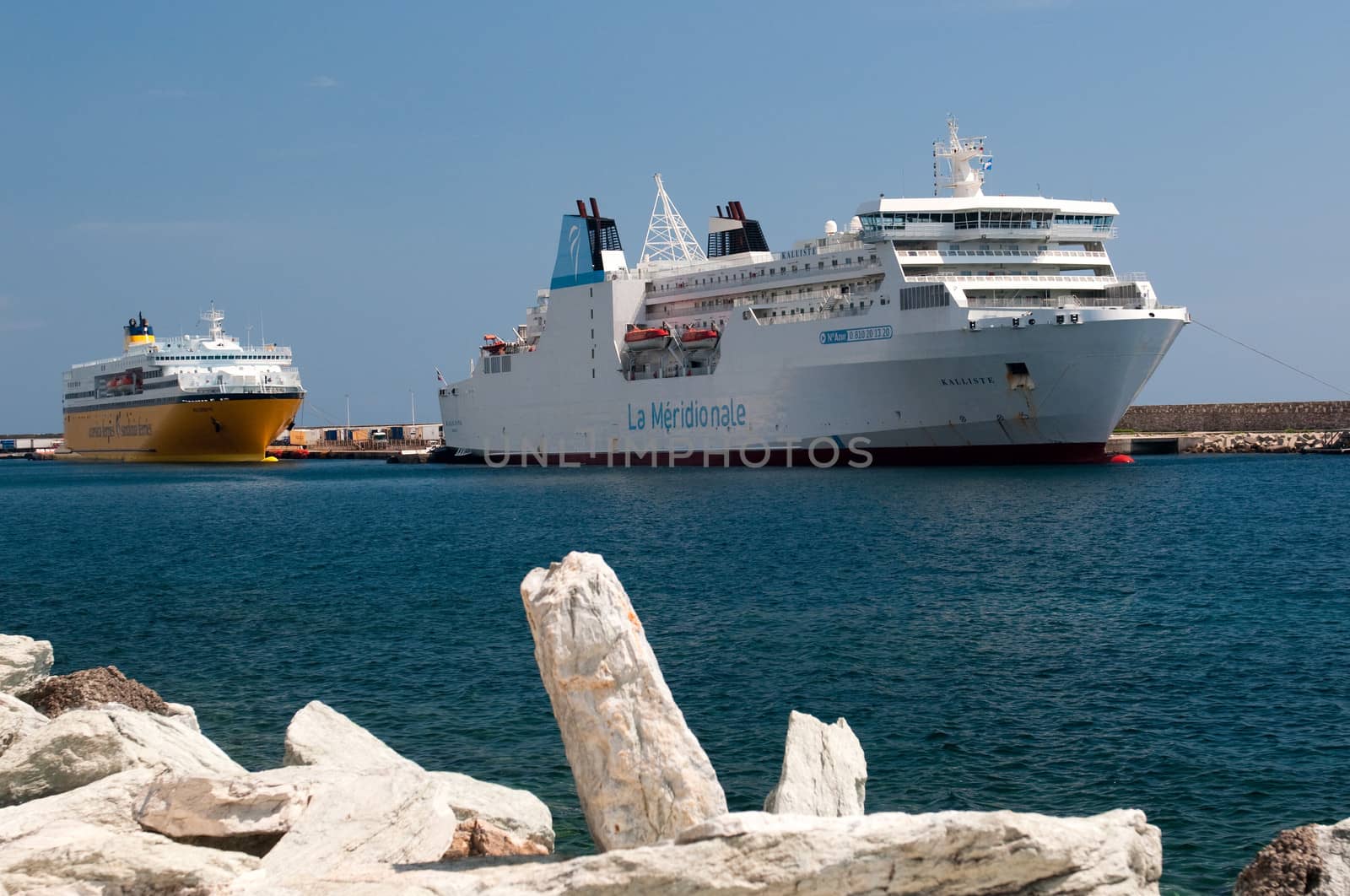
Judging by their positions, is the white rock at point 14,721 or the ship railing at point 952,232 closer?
the white rock at point 14,721

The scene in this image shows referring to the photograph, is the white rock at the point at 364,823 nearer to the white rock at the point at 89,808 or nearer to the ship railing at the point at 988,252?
the white rock at the point at 89,808

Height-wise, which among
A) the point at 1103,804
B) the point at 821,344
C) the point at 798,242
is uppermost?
the point at 798,242

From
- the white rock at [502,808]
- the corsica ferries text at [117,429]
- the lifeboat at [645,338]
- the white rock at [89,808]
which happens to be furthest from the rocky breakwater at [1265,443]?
the corsica ferries text at [117,429]

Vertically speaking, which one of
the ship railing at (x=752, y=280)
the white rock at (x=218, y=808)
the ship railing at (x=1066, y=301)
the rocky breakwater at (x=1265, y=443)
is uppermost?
the ship railing at (x=752, y=280)

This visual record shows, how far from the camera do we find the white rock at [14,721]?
762cm

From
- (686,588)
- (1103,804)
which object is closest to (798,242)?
(686,588)

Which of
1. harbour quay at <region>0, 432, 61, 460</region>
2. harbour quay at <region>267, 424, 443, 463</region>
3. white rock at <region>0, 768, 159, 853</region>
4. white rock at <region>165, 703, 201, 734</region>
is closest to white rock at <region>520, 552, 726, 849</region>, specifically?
white rock at <region>0, 768, 159, 853</region>

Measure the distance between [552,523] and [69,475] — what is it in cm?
4295

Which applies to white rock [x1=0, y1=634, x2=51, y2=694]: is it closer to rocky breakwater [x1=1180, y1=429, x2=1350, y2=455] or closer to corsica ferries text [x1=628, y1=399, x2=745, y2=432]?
corsica ferries text [x1=628, y1=399, x2=745, y2=432]

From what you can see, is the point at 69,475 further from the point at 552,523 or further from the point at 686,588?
the point at 686,588

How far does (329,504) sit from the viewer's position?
38000 mm

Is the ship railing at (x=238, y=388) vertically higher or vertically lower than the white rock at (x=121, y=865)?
higher

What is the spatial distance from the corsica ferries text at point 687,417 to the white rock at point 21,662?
32302 mm

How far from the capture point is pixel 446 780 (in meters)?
7.11
